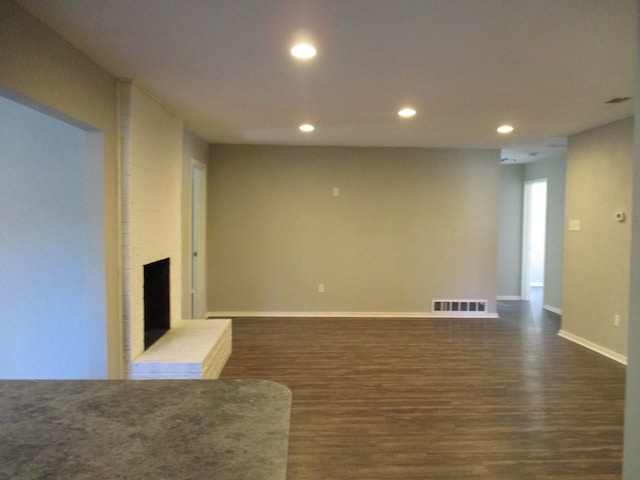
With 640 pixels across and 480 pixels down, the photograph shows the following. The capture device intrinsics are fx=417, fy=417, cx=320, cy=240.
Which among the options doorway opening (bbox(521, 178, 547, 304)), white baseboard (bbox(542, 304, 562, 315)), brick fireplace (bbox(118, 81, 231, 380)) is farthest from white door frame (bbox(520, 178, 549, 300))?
brick fireplace (bbox(118, 81, 231, 380))

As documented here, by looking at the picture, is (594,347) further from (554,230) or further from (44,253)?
(44,253)

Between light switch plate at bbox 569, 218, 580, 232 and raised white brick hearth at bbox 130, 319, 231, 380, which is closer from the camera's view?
raised white brick hearth at bbox 130, 319, 231, 380

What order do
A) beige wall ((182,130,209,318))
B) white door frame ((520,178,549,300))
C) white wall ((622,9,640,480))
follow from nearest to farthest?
white wall ((622,9,640,480))
beige wall ((182,130,209,318))
white door frame ((520,178,549,300))

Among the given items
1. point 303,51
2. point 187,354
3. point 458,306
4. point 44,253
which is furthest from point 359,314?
point 303,51

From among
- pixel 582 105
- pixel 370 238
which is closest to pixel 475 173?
pixel 370 238

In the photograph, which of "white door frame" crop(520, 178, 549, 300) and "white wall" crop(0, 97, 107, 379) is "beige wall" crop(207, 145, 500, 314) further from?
"white wall" crop(0, 97, 107, 379)

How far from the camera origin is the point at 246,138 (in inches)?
211

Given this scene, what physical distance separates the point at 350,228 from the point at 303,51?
3.71 meters

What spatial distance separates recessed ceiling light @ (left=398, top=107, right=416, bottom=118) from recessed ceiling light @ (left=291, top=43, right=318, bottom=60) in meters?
1.48

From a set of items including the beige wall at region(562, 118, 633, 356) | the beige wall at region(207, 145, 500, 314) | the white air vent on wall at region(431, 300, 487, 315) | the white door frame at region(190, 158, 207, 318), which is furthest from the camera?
the white air vent on wall at region(431, 300, 487, 315)

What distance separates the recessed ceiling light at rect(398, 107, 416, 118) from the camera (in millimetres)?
3760

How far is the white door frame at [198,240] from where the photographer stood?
550 centimetres

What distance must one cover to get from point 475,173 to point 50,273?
531 centimetres

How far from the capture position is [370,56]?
251 centimetres
